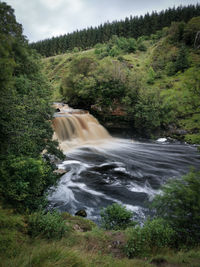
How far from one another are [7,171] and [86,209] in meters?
4.99

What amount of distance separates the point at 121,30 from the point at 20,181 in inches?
4039

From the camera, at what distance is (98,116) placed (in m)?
24.6

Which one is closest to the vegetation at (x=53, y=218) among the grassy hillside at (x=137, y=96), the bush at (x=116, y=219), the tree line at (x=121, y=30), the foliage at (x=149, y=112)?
the bush at (x=116, y=219)

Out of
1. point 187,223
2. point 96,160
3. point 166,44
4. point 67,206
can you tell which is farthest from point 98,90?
point 166,44

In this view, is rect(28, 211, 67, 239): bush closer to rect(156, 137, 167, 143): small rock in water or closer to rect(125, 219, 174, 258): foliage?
rect(125, 219, 174, 258): foliage

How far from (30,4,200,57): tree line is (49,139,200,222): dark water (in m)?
75.8

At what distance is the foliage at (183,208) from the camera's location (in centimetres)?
452

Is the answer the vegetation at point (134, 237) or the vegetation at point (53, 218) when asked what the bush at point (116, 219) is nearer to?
the vegetation at point (53, 218)

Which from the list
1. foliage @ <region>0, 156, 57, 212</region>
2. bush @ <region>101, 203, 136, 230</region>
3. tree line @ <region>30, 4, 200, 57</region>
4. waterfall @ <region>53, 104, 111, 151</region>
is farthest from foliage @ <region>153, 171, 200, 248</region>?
tree line @ <region>30, 4, 200, 57</region>

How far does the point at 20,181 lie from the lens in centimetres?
574

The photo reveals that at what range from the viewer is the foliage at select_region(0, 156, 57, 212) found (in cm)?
551

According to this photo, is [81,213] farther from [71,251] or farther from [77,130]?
[77,130]

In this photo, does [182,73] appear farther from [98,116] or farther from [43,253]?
[43,253]

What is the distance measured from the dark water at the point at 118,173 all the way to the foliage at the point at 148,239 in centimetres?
267
